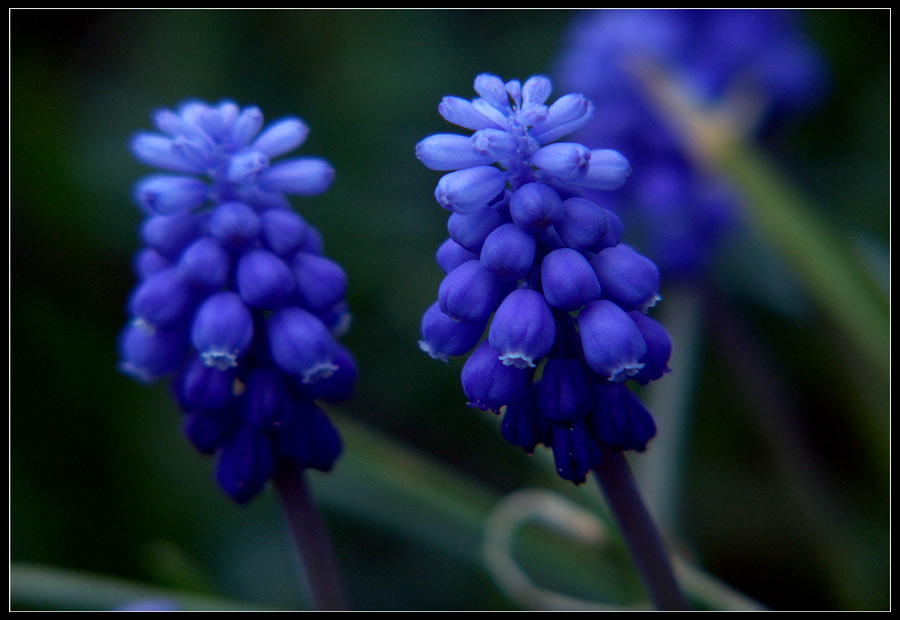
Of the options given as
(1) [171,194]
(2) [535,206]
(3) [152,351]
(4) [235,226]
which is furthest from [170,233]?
(2) [535,206]

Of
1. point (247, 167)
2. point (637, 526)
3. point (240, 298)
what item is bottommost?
point (637, 526)

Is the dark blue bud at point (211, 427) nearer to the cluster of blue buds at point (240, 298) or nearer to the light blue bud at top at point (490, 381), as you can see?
the cluster of blue buds at point (240, 298)

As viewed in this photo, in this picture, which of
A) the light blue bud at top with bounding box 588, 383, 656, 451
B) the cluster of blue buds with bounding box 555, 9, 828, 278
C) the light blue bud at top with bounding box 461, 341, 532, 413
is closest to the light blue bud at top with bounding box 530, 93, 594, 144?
the light blue bud at top with bounding box 461, 341, 532, 413

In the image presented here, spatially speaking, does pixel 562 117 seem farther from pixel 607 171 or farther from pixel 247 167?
pixel 247 167

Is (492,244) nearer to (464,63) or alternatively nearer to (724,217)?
(724,217)

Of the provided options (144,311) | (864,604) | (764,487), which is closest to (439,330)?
(144,311)

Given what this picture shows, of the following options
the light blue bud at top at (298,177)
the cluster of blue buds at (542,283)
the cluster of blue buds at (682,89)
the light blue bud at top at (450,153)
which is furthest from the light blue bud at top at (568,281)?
the cluster of blue buds at (682,89)

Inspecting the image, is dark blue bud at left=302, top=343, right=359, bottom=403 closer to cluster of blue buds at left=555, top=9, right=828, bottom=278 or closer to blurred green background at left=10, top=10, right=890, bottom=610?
blurred green background at left=10, top=10, right=890, bottom=610
